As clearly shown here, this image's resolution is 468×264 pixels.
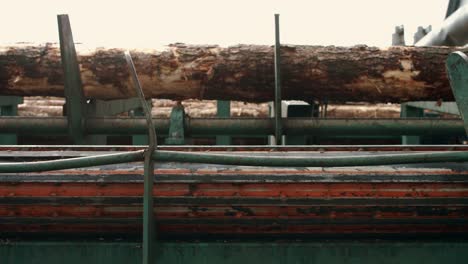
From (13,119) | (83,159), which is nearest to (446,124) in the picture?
(83,159)

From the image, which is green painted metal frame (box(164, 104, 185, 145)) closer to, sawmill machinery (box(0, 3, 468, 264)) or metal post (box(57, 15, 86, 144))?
metal post (box(57, 15, 86, 144))

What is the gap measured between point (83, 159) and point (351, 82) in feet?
7.79

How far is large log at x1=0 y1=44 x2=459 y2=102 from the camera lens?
299 cm

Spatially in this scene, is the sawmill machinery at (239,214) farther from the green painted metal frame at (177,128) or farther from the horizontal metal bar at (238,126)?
the horizontal metal bar at (238,126)

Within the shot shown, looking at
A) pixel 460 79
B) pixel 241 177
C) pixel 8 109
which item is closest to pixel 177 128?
pixel 241 177

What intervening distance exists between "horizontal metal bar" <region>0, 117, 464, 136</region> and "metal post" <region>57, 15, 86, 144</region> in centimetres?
17

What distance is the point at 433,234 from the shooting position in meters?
1.61

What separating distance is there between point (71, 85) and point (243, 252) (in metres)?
1.80

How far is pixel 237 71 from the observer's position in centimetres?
306

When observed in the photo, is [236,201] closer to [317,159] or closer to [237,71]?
[317,159]

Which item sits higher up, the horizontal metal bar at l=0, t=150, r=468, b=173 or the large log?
the large log

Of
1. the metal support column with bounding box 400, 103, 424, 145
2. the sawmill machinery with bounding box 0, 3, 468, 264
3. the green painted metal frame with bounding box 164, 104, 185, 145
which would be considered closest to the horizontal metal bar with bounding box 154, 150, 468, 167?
the sawmill machinery with bounding box 0, 3, 468, 264

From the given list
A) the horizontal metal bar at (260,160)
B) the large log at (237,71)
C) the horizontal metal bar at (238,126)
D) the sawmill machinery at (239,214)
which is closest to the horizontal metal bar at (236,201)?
the sawmill machinery at (239,214)

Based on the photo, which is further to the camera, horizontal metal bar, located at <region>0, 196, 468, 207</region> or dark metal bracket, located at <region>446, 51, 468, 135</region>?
horizontal metal bar, located at <region>0, 196, 468, 207</region>
